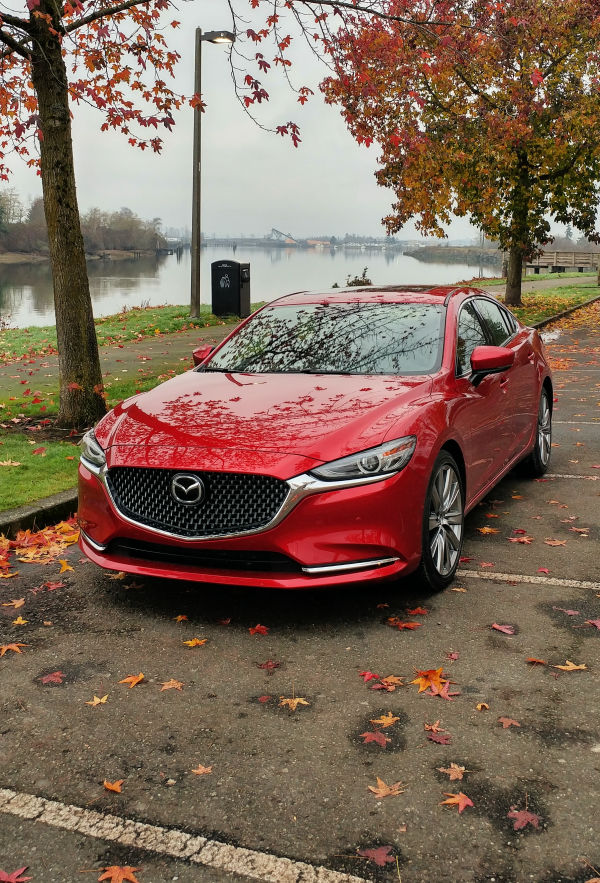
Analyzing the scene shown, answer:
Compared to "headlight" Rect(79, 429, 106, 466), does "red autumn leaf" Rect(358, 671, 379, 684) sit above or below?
below

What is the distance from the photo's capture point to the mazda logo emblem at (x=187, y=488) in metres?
4.27

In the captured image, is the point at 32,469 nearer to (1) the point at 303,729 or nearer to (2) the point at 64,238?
(2) the point at 64,238

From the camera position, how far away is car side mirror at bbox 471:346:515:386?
5.46 metres

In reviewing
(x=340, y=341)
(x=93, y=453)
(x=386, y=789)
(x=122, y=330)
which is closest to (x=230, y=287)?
(x=122, y=330)

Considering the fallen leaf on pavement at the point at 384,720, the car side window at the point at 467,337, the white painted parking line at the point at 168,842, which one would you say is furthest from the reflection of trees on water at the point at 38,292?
the white painted parking line at the point at 168,842

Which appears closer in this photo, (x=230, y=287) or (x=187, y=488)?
(x=187, y=488)

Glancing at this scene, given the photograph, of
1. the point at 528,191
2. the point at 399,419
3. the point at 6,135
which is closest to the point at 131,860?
the point at 399,419

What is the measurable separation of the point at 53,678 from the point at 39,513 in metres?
2.54

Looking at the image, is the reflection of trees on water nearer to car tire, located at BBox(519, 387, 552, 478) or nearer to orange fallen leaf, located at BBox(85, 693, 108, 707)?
car tire, located at BBox(519, 387, 552, 478)

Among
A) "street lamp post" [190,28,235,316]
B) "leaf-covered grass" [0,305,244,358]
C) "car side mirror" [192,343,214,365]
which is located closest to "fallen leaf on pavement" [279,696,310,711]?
"car side mirror" [192,343,214,365]

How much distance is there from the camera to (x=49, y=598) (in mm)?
4895

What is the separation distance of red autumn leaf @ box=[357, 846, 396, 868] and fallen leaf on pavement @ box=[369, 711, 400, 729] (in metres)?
0.76

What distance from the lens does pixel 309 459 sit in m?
4.22

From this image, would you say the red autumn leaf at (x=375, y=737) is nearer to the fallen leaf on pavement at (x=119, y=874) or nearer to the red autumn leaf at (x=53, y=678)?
the fallen leaf on pavement at (x=119, y=874)
